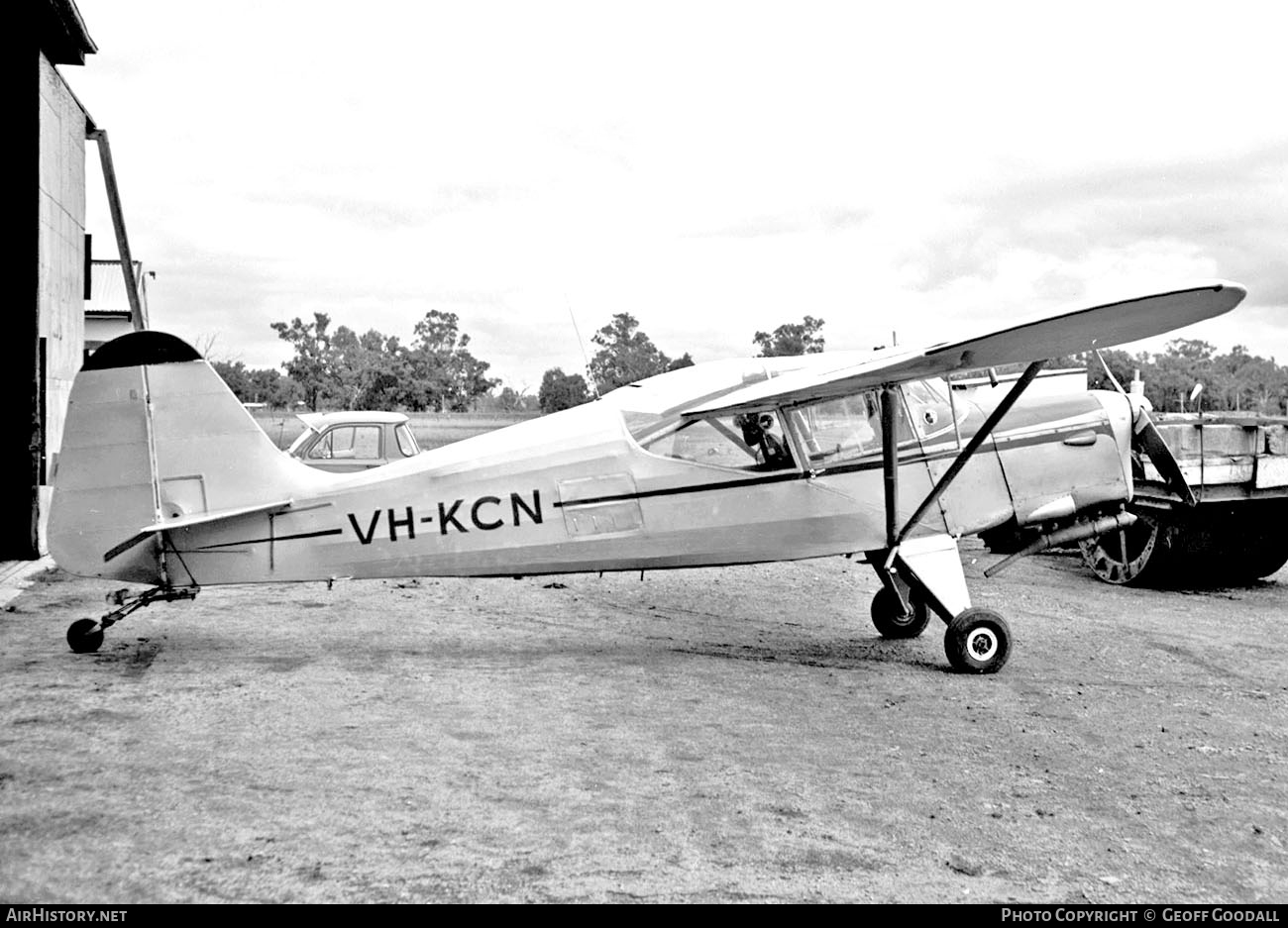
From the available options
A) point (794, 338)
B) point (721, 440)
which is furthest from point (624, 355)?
point (721, 440)

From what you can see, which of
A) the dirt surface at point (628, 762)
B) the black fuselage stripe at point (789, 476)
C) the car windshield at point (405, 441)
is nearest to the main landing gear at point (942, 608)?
the dirt surface at point (628, 762)

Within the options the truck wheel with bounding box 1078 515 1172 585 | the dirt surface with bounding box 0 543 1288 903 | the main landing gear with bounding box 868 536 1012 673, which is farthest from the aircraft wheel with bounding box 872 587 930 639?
the truck wheel with bounding box 1078 515 1172 585

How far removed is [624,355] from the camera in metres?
32.6

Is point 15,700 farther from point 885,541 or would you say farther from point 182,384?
point 885,541

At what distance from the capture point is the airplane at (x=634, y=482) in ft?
24.2

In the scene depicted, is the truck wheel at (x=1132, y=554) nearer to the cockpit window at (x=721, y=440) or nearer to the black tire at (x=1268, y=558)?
the black tire at (x=1268, y=558)

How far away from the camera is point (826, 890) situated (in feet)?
12.5

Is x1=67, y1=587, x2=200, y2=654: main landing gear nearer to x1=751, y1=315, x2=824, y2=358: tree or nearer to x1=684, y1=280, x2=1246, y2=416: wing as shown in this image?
x1=684, y1=280, x2=1246, y2=416: wing

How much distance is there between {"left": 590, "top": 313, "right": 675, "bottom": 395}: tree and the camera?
102 feet

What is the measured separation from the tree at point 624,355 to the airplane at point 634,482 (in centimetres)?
2186

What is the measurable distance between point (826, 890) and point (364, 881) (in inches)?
62.4

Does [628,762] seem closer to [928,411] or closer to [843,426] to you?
[843,426]

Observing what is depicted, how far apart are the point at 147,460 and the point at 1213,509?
391 inches

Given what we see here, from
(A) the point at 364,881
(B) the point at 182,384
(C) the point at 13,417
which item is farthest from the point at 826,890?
(C) the point at 13,417
